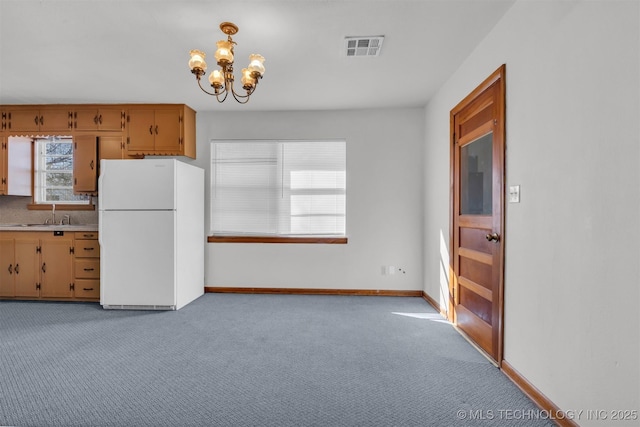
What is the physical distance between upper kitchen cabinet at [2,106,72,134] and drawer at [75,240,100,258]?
158cm

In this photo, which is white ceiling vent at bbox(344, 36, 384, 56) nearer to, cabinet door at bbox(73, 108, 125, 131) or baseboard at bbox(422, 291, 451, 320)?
baseboard at bbox(422, 291, 451, 320)

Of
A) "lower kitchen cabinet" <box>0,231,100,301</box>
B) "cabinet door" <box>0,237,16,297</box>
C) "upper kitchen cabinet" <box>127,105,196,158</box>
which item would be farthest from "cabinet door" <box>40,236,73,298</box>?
"upper kitchen cabinet" <box>127,105,196,158</box>

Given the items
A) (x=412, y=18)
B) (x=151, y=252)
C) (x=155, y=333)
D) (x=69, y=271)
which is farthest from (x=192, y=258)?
(x=412, y=18)

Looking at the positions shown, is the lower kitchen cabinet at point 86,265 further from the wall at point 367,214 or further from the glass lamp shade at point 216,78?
the glass lamp shade at point 216,78

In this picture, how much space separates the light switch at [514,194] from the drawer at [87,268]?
15.2 ft

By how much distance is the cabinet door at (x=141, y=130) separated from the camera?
428 centimetres

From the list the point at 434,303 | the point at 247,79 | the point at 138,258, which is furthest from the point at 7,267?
the point at 434,303

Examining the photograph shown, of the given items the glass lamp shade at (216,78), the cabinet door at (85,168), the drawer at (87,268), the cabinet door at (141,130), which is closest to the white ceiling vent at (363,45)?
the glass lamp shade at (216,78)

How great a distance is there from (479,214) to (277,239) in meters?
2.68

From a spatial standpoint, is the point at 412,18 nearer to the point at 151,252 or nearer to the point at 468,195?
the point at 468,195

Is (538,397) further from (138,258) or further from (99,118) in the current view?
(99,118)

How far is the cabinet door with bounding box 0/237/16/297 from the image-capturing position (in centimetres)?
411

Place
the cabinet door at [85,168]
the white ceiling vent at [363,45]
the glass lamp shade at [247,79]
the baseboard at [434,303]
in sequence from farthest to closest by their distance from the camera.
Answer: the cabinet door at [85,168]
the baseboard at [434,303]
the white ceiling vent at [363,45]
the glass lamp shade at [247,79]

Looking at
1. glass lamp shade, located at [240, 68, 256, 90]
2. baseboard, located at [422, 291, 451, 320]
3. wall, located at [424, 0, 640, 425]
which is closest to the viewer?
wall, located at [424, 0, 640, 425]
